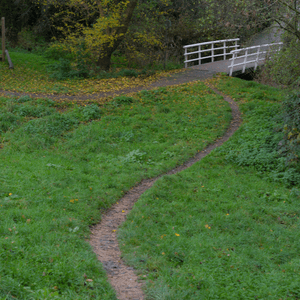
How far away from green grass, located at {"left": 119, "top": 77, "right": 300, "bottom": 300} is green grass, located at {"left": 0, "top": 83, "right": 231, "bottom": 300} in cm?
82

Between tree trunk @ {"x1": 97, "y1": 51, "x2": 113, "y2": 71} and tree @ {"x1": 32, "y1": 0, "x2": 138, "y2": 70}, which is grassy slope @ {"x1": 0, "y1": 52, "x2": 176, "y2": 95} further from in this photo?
tree @ {"x1": 32, "y1": 0, "x2": 138, "y2": 70}

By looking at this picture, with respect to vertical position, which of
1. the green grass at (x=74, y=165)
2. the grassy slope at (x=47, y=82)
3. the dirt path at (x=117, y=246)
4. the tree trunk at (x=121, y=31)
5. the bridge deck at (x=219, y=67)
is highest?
the tree trunk at (x=121, y=31)

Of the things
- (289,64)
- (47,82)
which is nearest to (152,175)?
(289,64)

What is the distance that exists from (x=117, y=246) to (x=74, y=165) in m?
3.58

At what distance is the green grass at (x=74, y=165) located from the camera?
→ 4266 mm

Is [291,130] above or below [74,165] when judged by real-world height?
above

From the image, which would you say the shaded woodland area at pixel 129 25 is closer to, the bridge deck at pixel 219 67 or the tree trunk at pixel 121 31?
the tree trunk at pixel 121 31

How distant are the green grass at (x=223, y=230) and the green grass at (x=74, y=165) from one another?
819 mm

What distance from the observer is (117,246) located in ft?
18.4

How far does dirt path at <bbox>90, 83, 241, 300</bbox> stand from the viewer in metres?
4.49

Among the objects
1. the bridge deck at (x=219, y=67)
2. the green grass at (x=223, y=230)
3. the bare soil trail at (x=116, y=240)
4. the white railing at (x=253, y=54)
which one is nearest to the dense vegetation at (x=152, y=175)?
the green grass at (x=223, y=230)

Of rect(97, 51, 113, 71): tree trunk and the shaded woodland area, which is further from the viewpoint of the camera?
rect(97, 51, 113, 71): tree trunk

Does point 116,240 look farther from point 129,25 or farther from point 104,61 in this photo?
point 129,25

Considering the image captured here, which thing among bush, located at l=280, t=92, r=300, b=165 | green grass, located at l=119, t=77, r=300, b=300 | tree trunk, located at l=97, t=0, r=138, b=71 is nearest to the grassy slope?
tree trunk, located at l=97, t=0, r=138, b=71
